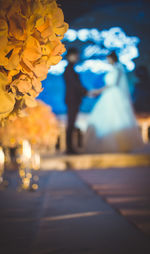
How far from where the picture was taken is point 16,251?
997mm

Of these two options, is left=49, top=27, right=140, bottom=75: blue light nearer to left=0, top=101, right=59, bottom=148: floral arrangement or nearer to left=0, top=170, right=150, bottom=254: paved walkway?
left=0, top=170, right=150, bottom=254: paved walkway

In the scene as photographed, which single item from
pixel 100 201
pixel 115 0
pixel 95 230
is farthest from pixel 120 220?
pixel 115 0

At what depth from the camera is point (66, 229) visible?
1.30m

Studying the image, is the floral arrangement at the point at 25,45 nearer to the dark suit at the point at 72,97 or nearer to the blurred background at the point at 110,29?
the blurred background at the point at 110,29

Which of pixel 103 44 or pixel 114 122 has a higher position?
pixel 103 44

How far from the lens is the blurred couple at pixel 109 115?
8.16 meters

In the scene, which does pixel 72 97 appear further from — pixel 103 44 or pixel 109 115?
pixel 103 44

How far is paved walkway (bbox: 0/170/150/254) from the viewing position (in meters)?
1.04

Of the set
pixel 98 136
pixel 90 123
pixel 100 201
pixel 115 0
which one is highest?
pixel 115 0

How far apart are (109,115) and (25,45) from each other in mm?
7908

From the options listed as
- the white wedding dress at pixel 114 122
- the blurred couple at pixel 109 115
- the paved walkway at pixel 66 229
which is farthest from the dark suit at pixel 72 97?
the paved walkway at pixel 66 229

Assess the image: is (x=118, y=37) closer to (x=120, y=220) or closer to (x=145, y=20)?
(x=145, y=20)

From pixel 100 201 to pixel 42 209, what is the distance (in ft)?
1.93

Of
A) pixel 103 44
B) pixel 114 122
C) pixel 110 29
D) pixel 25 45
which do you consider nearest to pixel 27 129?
pixel 103 44
